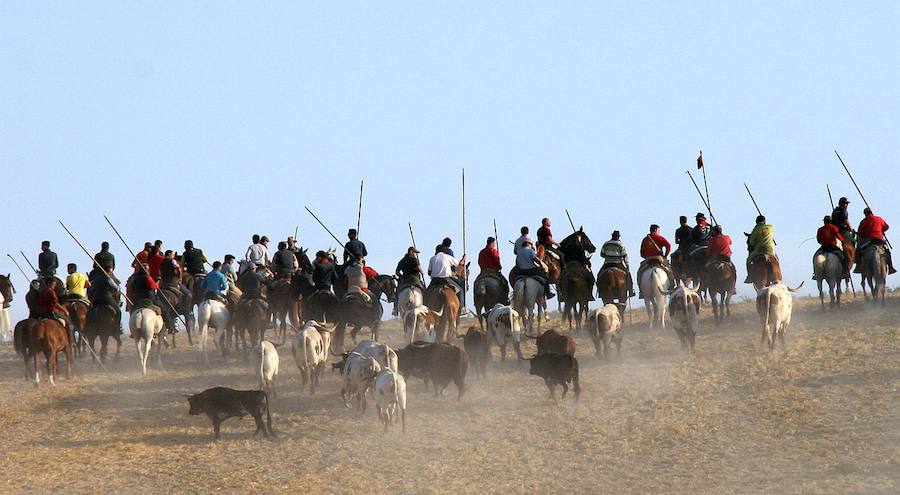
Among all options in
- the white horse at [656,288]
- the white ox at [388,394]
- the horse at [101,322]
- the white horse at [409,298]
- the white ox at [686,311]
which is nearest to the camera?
the white ox at [388,394]

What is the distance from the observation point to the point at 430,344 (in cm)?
2509

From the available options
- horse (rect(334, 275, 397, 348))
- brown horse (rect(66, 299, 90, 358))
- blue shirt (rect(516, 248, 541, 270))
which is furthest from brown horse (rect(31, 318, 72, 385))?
blue shirt (rect(516, 248, 541, 270))

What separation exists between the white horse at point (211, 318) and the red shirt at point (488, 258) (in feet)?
19.1

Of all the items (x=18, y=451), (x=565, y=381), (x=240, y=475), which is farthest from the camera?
(x=565, y=381)

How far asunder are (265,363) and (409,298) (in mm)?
6525

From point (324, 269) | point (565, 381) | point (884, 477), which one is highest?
point (324, 269)

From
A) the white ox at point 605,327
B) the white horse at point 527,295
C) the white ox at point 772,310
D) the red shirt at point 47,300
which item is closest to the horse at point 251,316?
the red shirt at point 47,300

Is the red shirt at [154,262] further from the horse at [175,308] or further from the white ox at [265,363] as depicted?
→ the white ox at [265,363]

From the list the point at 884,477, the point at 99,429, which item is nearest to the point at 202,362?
the point at 99,429

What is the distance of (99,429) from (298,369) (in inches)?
205

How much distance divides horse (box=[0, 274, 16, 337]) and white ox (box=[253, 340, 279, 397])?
1380 centimetres

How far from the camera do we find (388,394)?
74.4ft

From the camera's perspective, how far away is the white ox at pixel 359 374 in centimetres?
2389

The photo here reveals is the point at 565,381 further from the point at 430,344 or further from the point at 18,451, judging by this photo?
the point at 18,451
